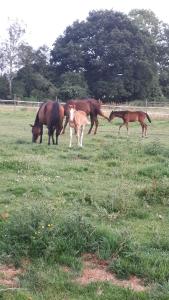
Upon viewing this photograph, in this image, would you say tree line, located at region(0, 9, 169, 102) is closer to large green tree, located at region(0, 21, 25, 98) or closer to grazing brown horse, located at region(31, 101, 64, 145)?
large green tree, located at region(0, 21, 25, 98)

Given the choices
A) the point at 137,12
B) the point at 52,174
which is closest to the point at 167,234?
the point at 52,174

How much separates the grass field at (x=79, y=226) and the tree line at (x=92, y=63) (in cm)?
4368

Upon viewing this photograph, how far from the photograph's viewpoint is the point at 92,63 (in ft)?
188


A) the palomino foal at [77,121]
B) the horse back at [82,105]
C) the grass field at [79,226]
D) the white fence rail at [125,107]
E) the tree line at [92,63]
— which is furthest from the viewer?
the tree line at [92,63]

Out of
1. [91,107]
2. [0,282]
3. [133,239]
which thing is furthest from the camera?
[91,107]

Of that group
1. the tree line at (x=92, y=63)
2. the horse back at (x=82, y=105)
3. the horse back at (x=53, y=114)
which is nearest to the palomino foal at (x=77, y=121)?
the horse back at (x=53, y=114)

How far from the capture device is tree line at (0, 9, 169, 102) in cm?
5588

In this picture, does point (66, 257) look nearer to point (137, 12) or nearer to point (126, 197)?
point (126, 197)

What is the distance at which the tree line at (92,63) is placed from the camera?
2200 inches

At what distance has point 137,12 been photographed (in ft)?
242

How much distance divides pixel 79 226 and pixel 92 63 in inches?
2069

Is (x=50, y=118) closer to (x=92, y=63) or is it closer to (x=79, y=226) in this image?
(x=79, y=226)

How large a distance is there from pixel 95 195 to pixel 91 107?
47.7ft

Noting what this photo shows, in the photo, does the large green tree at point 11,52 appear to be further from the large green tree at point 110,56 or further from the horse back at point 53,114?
the horse back at point 53,114
